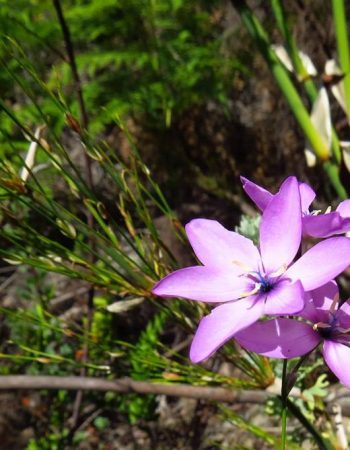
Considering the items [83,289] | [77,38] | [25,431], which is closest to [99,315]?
[83,289]

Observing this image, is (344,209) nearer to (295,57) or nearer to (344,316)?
(344,316)

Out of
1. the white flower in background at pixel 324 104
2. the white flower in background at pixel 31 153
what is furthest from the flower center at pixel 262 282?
the white flower in background at pixel 324 104

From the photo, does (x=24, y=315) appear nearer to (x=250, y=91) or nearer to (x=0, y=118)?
(x=0, y=118)

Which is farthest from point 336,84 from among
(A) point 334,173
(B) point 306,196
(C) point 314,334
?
(C) point 314,334

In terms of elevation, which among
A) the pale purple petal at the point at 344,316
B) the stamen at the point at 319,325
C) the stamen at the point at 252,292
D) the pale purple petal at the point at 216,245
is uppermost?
the pale purple petal at the point at 216,245

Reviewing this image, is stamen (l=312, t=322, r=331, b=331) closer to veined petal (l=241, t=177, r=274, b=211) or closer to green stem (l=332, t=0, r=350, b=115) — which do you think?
veined petal (l=241, t=177, r=274, b=211)

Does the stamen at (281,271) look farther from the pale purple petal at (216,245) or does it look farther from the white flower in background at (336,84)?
the white flower in background at (336,84)
